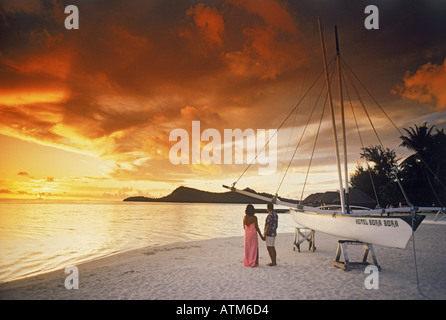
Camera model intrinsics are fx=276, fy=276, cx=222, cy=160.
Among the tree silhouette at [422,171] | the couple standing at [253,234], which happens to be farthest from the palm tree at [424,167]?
the couple standing at [253,234]

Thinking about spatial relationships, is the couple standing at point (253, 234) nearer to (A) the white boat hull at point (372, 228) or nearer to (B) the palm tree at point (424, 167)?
(A) the white boat hull at point (372, 228)

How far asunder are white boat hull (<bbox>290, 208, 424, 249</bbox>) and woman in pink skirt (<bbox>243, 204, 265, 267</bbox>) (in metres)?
2.95

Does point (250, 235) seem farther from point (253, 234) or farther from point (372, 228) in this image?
point (372, 228)


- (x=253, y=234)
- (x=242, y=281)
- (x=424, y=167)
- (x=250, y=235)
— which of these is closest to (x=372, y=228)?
(x=253, y=234)

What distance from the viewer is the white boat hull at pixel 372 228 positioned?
7.74 m

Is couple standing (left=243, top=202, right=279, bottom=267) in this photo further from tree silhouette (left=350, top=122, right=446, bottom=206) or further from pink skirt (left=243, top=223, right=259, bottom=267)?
tree silhouette (left=350, top=122, right=446, bottom=206)

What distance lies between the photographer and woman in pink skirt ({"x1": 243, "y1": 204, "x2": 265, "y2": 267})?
29.3 ft

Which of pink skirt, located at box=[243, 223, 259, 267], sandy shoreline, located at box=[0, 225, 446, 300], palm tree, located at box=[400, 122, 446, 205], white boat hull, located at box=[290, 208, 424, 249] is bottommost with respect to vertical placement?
sandy shoreline, located at box=[0, 225, 446, 300]

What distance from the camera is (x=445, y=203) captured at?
32.8 metres

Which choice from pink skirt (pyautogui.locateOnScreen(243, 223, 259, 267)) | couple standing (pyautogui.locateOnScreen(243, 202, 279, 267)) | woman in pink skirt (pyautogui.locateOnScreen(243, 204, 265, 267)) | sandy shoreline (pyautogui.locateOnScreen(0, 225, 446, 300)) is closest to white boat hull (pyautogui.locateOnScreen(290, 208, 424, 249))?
sandy shoreline (pyautogui.locateOnScreen(0, 225, 446, 300))
